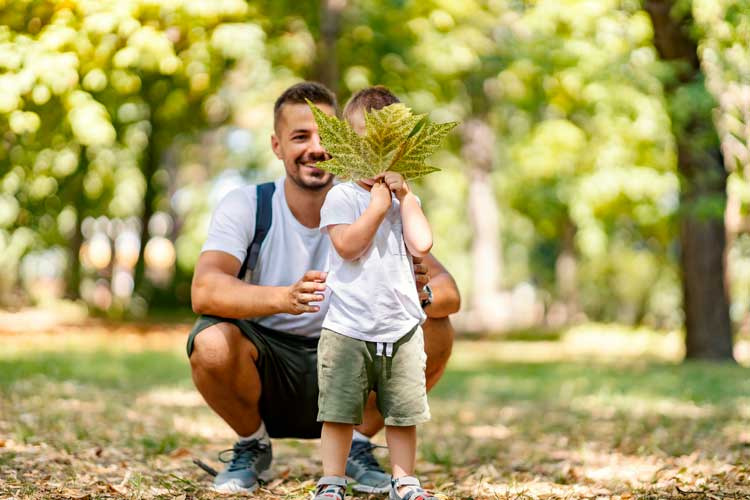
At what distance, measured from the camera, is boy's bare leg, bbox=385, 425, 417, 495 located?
3.47 meters

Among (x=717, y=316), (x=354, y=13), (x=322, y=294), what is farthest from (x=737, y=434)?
(x=354, y=13)

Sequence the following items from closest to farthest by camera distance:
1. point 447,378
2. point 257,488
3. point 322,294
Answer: point 322,294 < point 257,488 < point 447,378

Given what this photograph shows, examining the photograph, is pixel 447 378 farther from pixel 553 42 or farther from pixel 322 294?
pixel 322 294

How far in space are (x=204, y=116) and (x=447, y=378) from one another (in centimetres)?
1117

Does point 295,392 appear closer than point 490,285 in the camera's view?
Yes

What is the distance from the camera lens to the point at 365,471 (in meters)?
4.08

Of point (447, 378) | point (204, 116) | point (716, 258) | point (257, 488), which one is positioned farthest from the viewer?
point (204, 116)

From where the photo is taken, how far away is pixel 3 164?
1124cm

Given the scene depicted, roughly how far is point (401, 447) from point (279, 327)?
3.10 ft

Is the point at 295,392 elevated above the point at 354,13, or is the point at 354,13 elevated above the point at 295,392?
the point at 354,13

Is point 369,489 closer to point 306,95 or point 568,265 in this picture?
point 306,95

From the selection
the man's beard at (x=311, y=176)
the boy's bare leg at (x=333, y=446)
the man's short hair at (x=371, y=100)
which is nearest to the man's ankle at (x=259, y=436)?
the boy's bare leg at (x=333, y=446)

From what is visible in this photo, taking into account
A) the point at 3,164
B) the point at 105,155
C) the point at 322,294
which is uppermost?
the point at 105,155

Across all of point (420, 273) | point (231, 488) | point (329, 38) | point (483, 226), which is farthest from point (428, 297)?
point (483, 226)
